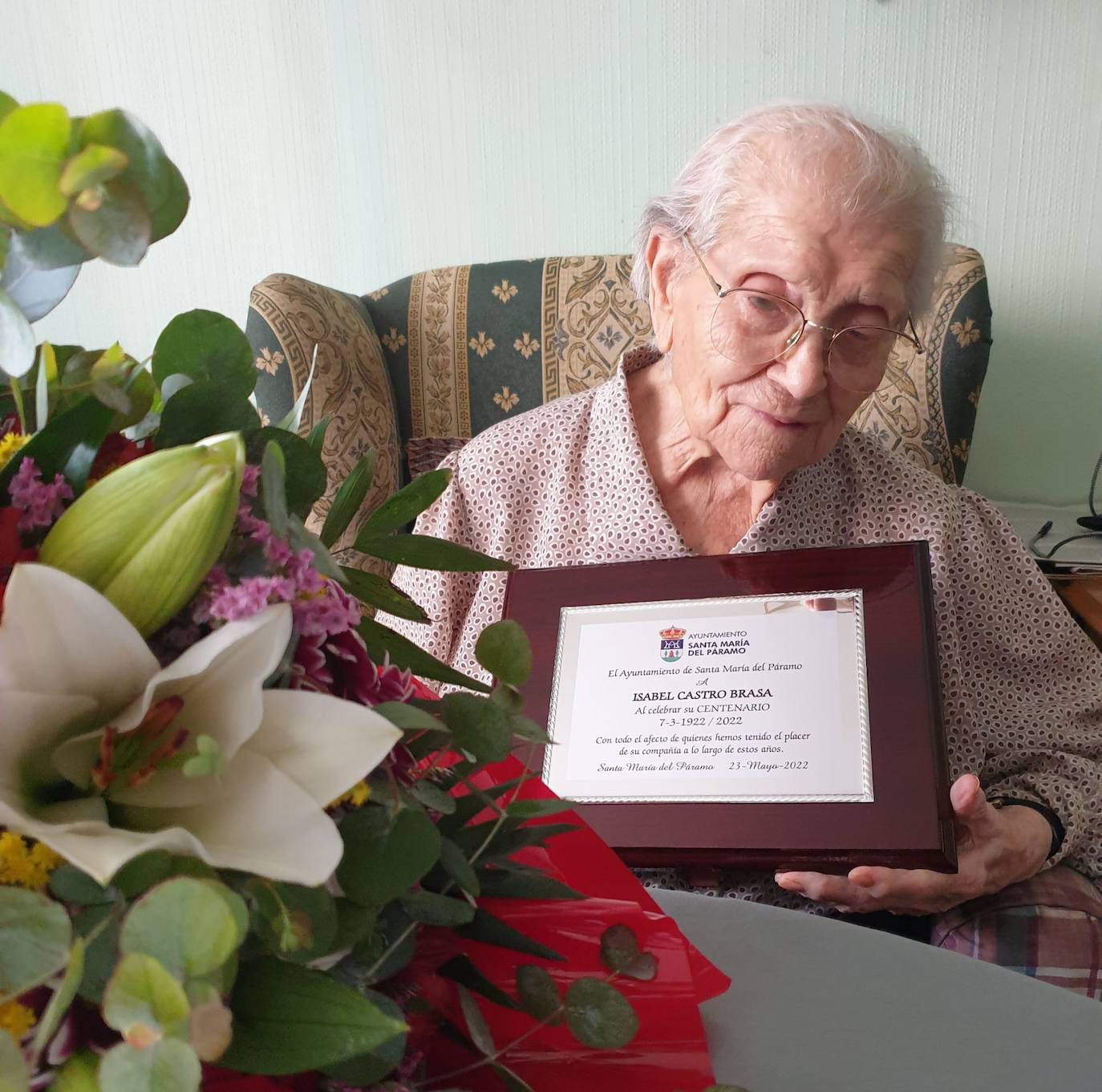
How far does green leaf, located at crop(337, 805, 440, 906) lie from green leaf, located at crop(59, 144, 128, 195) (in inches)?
7.5

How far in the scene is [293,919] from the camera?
284 millimetres

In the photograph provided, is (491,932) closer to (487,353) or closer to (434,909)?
(434,909)

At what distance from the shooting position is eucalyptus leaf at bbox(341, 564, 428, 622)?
17.8 inches

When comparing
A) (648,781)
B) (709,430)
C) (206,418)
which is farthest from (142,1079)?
(709,430)

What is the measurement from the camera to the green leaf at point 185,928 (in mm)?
245

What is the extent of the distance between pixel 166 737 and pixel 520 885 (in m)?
0.18

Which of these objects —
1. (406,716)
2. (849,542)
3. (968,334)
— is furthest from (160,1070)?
(968,334)

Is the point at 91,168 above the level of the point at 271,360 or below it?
above

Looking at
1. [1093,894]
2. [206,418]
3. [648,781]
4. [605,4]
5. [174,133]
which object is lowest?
[1093,894]

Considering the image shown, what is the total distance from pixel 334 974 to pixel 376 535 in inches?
6.9

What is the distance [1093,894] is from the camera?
3.70 feet

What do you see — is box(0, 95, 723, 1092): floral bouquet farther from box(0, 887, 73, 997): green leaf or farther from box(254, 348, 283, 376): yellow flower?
box(254, 348, 283, 376): yellow flower

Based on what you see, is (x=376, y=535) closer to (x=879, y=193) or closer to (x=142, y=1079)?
(x=142, y=1079)

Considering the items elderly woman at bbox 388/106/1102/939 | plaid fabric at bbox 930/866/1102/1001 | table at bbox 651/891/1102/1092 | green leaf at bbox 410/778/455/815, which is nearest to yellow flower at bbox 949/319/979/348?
elderly woman at bbox 388/106/1102/939
